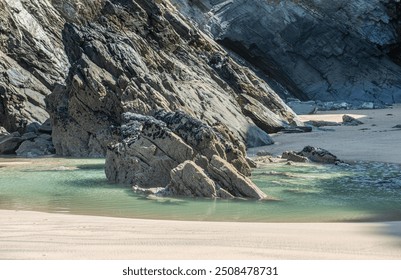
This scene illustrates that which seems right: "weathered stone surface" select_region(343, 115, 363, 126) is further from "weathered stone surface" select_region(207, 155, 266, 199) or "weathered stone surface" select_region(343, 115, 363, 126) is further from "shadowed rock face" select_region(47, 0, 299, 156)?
"weathered stone surface" select_region(207, 155, 266, 199)

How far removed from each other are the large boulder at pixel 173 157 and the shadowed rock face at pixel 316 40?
42945mm

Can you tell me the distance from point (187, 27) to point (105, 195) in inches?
A: 957

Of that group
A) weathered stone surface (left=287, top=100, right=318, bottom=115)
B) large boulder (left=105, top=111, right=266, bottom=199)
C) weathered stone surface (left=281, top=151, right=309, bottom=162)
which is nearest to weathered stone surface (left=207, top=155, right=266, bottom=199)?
large boulder (left=105, top=111, right=266, bottom=199)

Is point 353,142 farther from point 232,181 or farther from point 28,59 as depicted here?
point 28,59

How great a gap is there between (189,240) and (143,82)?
2168cm

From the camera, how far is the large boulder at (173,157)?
1397 cm

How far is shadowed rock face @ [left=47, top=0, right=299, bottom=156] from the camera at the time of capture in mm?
27031

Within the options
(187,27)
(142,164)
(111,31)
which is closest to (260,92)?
(187,27)

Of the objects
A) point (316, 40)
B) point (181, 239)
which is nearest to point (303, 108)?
point (316, 40)

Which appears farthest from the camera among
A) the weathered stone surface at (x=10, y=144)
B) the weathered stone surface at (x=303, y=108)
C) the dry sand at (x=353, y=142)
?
the weathered stone surface at (x=303, y=108)

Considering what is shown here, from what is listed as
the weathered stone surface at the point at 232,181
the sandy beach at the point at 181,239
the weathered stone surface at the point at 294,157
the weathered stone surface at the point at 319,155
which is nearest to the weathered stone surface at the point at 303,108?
the weathered stone surface at the point at 294,157

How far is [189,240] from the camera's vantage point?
22.8 ft

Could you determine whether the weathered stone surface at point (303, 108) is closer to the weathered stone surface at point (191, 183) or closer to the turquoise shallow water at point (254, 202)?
the turquoise shallow water at point (254, 202)

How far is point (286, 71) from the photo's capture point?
60.2 metres
